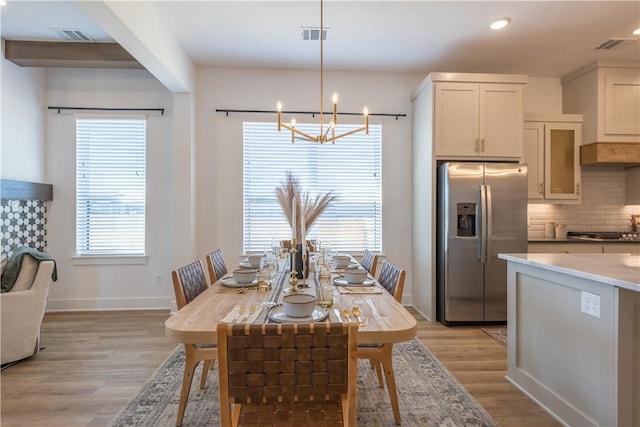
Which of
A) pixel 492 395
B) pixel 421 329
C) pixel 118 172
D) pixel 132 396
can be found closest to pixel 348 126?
pixel 421 329

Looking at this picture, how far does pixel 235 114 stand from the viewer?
4098mm

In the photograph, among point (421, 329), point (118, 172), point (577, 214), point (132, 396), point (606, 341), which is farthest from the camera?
point (577, 214)

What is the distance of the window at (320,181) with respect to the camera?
4.14 m

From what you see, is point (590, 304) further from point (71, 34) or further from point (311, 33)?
point (71, 34)

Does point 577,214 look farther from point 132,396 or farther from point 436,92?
point 132,396

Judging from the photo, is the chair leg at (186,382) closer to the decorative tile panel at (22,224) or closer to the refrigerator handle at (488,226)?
the decorative tile panel at (22,224)

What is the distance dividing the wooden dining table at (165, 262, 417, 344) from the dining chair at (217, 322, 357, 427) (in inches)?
9.8

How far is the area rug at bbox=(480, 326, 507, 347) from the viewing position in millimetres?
3133

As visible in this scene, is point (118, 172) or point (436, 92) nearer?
point (436, 92)

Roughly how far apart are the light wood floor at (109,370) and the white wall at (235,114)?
3.69 feet

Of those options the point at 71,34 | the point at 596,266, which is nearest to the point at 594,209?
the point at 596,266

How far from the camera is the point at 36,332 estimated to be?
9.05 ft

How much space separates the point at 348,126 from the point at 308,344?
136 inches

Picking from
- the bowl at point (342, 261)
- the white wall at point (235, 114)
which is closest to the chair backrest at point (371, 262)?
the bowl at point (342, 261)
